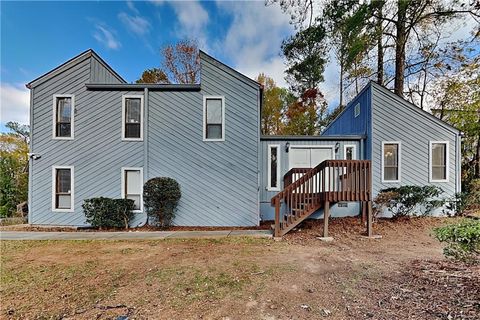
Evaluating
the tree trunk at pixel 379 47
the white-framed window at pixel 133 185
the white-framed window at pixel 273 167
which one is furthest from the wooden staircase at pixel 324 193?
the tree trunk at pixel 379 47

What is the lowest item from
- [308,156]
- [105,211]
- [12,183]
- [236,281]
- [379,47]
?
[236,281]

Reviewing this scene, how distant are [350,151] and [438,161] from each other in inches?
129

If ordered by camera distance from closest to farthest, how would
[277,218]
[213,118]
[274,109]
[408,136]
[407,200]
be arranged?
[277,218] → [407,200] → [213,118] → [408,136] → [274,109]

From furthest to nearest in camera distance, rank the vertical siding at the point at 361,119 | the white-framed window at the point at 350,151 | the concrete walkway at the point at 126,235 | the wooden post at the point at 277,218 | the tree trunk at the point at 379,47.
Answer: the tree trunk at the point at 379,47 → the white-framed window at the point at 350,151 → the vertical siding at the point at 361,119 → the concrete walkway at the point at 126,235 → the wooden post at the point at 277,218

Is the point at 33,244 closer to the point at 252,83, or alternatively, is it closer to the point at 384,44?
the point at 252,83

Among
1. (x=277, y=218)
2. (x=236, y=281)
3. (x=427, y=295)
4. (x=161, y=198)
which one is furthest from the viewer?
(x=161, y=198)

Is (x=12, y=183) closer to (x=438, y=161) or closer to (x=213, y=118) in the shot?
(x=213, y=118)

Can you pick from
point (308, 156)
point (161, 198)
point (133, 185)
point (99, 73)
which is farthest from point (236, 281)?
point (99, 73)

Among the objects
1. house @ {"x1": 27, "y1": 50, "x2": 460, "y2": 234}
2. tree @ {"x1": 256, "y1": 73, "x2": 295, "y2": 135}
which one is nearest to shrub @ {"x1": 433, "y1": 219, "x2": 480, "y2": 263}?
house @ {"x1": 27, "y1": 50, "x2": 460, "y2": 234}

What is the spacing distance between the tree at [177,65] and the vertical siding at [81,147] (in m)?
11.2

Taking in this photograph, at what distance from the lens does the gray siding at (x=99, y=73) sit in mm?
9352

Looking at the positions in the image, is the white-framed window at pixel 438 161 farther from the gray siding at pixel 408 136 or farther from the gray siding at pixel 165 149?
the gray siding at pixel 165 149

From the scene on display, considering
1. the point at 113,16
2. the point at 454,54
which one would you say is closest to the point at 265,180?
the point at 113,16

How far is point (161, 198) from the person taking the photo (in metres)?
8.67
